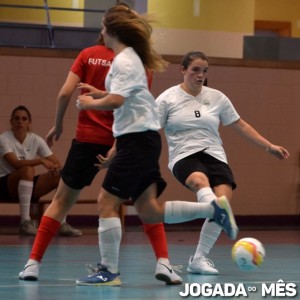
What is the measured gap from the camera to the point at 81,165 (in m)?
5.28

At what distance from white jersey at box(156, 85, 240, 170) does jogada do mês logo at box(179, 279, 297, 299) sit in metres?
1.16

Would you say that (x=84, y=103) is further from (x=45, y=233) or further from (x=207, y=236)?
(x=207, y=236)

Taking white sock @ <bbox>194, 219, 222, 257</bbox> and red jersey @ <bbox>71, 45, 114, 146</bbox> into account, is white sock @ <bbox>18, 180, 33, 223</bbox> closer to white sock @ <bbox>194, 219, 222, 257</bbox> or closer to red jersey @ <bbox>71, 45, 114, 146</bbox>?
white sock @ <bbox>194, 219, 222, 257</bbox>

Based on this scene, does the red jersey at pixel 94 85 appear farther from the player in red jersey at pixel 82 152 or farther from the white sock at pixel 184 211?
the white sock at pixel 184 211

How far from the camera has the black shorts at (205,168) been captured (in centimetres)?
598

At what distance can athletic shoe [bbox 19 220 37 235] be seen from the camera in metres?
9.59

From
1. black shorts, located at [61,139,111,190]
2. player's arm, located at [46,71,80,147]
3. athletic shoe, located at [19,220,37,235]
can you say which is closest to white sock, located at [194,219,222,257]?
black shorts, located at [61,139,111,190]

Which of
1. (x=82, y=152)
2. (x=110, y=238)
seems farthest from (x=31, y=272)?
(x=82, y=152)

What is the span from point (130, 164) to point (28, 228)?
4.91 meters

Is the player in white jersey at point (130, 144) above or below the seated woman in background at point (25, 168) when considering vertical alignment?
above

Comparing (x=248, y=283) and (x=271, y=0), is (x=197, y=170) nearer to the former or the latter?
(x=248, y=283)

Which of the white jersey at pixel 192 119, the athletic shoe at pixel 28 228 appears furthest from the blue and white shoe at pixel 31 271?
the athletic shoe at pixel 28 228

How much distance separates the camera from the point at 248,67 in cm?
1194

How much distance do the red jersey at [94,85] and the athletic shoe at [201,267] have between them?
115 cm
